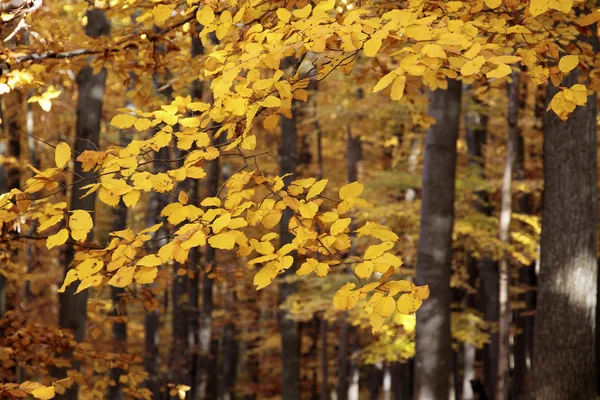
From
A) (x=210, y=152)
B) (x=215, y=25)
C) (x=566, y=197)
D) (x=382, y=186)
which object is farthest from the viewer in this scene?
(x=382, y=186)

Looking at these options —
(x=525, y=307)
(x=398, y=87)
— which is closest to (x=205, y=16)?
(x=398, y=87)

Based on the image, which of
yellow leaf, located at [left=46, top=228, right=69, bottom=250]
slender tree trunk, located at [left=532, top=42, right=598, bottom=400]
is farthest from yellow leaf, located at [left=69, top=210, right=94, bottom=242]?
slender tree trunk, located at [left=532, top=42, right=598, bottom=400]

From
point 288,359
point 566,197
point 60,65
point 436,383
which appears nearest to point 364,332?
point 288,359

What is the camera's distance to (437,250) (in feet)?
23.6

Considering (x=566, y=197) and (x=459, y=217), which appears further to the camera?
(x=459, y=217)

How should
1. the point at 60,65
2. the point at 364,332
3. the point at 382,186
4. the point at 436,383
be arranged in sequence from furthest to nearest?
1. the point at 364,332
2. the point at 382,186
3. the point at 436,383
4. the point at 60,65

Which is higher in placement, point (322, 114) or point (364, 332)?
point (322, 114)

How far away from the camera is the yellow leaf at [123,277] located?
2.36 metres

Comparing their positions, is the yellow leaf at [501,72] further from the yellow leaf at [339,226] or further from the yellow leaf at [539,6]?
the yellow leaf at [339,226]

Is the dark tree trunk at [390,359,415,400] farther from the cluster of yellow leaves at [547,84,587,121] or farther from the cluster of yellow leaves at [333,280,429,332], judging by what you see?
the cluster of yellow leaves at [333,280,429,332]

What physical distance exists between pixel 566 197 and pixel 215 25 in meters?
4.23

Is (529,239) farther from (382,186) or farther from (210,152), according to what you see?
(210,152)

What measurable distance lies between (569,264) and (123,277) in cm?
468

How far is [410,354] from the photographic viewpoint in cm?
1217
